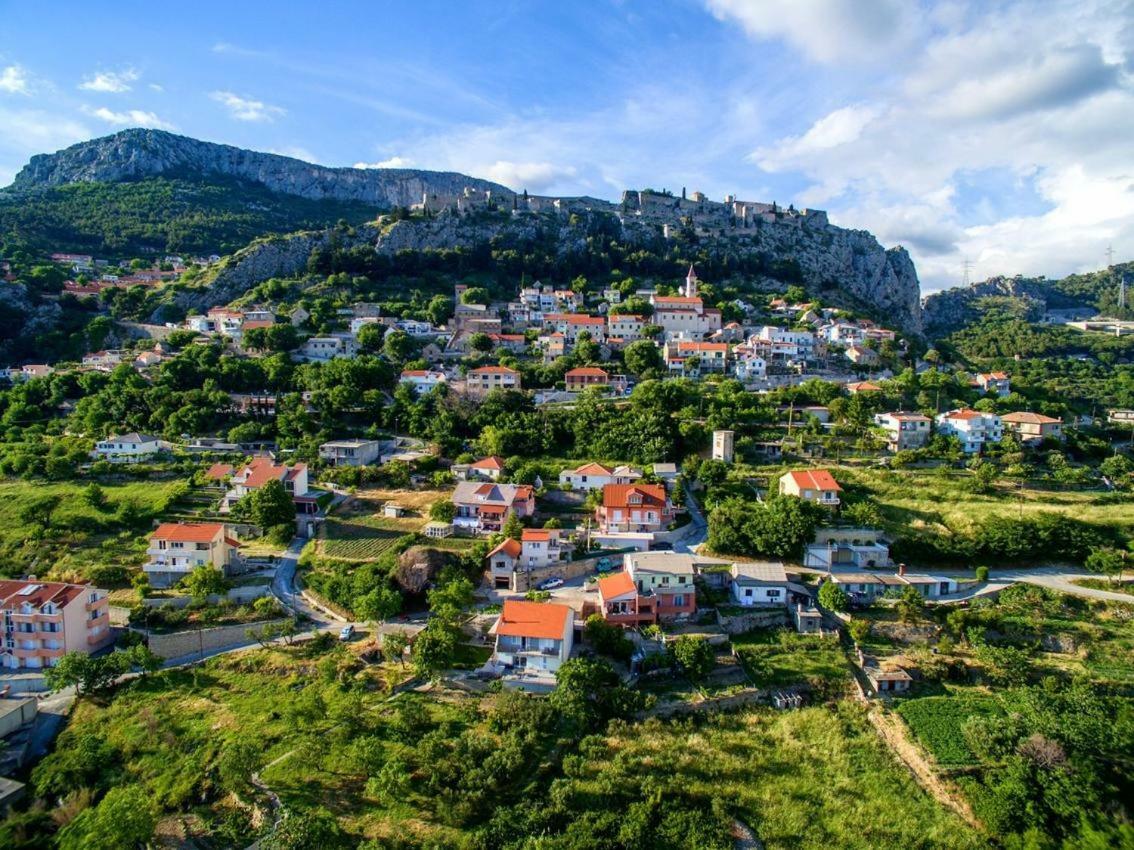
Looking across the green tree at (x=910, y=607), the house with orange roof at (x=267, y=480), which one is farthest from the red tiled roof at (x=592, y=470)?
the green tree at (x=910, y=607)

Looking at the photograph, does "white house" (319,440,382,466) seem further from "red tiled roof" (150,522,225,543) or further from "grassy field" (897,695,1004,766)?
"grassy field" (897,695,1004,766)

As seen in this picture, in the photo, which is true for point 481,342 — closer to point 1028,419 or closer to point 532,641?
point 532,641

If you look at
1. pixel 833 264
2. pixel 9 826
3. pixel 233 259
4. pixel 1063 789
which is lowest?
pixel 9 826

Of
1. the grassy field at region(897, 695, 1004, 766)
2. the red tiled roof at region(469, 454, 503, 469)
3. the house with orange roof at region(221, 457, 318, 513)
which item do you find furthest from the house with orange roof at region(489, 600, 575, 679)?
the house with orange roof at region(221, 457, 318, 513)

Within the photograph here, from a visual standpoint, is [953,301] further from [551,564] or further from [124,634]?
[124,634]

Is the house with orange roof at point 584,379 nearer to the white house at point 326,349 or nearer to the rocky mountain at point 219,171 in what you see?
the white house at point 326,349

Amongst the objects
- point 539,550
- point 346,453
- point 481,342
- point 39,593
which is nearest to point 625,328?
point 481,342

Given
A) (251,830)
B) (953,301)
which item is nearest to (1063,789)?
(251,830)
